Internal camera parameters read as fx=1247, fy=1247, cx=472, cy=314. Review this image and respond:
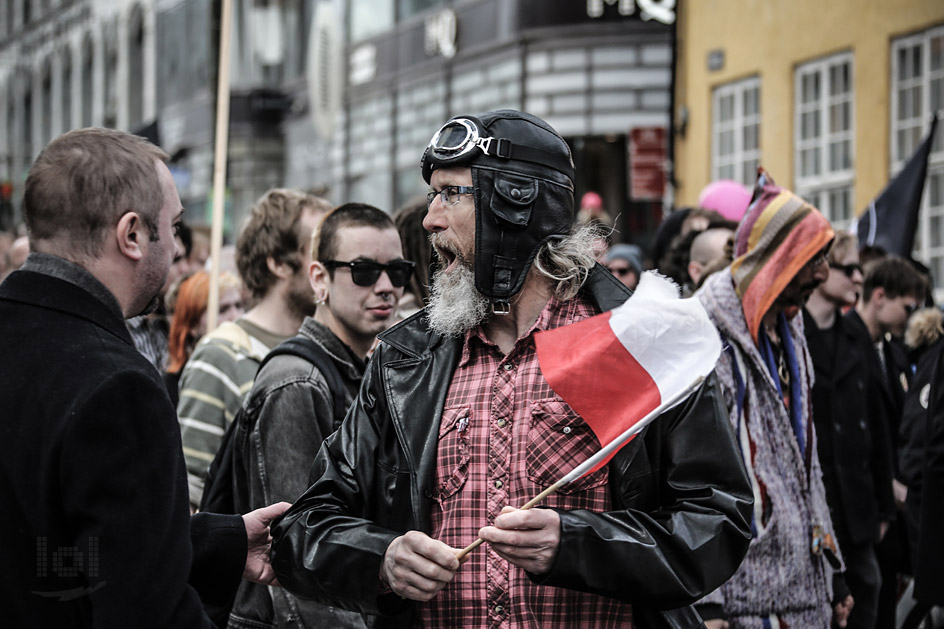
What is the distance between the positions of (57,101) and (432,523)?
46.1 metres

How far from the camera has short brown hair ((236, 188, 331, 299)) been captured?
16.0ft

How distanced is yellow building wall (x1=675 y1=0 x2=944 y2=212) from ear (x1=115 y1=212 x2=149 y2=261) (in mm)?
11745

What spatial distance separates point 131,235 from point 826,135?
1316 centimetres

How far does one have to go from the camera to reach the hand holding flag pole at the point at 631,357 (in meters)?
2.76

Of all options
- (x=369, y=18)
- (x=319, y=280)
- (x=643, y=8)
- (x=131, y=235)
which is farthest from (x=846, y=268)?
(x=369, y=18)

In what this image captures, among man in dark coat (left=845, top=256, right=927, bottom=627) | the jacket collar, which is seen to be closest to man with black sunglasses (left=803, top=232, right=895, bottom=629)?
man in dark coat (left=845, top=256, right=927, bottom=627)

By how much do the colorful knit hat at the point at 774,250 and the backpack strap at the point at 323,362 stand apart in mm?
1583

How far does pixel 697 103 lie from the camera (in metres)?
17.2

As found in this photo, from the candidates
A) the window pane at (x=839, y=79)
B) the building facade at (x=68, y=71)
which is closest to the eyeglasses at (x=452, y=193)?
the window pane at (x=839, y=79)

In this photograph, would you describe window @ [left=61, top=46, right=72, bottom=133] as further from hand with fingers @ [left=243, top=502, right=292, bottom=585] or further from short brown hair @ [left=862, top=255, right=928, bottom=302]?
hand with fingers @ [left=243, top=502, right=292, bottom=585]

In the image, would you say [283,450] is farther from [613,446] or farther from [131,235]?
[613,446]

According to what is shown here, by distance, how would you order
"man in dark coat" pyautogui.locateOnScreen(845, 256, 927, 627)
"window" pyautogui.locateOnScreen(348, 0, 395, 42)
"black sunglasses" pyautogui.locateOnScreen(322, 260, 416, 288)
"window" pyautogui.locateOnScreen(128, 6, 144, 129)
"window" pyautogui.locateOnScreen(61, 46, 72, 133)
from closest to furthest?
1. "black sunglasses" pyautogui.locateOnScreen(322, 260, 416, 288)
2. "man in dark coat" pyautogui.locateOnScreen(845, 256, 927, 627)
3. "window" pyautogui.locateOnScreen(348, 0, 395, 42)
4. "window" pyautogui.locateOnScreen(128, 6, 144, 129)
5. "window" pyautogui.locateOnScreen(61, 46, 72, 133)

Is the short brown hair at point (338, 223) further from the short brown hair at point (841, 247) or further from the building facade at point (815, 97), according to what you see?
the building facade at point (815, 97)

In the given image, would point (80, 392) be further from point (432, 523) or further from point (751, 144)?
point (751, 144)
